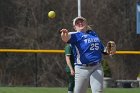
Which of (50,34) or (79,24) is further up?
(79,24)

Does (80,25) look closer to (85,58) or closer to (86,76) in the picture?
(85,58)

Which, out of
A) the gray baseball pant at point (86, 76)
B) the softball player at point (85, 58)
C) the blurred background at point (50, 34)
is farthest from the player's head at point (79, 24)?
the blurred background at point (50, 34)

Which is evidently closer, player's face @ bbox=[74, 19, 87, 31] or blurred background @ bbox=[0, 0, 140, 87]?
player's face @ bbox=[74, 19, 87, 31]

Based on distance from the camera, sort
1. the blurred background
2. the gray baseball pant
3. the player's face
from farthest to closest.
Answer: the blurred background, the player's face, the gray baseball pant

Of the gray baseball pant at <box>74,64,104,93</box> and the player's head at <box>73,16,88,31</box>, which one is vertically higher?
the player's head at <box>73,16,88,31</box>

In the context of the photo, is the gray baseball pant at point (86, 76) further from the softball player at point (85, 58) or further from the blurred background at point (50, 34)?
the blurred background at point (50, 34)

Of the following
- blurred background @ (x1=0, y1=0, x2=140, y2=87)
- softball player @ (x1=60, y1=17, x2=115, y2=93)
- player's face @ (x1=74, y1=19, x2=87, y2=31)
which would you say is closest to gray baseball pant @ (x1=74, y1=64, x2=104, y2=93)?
softball player @ (x1=60, y1=17, x2=115, y2=93)

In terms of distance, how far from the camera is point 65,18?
2116 cm

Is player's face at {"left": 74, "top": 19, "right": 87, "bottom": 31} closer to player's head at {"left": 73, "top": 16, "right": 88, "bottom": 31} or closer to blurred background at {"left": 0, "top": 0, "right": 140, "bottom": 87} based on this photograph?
player's head at {"left": 73, "top": 16, "right": 88, "bottom": 31}

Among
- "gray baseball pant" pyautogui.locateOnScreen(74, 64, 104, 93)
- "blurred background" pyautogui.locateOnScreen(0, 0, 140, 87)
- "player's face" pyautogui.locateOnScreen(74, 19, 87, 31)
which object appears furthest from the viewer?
"blurred background" pyautogui.locateOnScreen(0, 0, 140, 87)

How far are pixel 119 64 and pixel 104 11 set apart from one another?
224 cm

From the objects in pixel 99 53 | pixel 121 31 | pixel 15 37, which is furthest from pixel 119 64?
pixel 99 53

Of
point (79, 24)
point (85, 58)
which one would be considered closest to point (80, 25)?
point (79, 24)

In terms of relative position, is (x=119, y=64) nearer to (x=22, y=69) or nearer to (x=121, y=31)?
(x=121, y=31)
